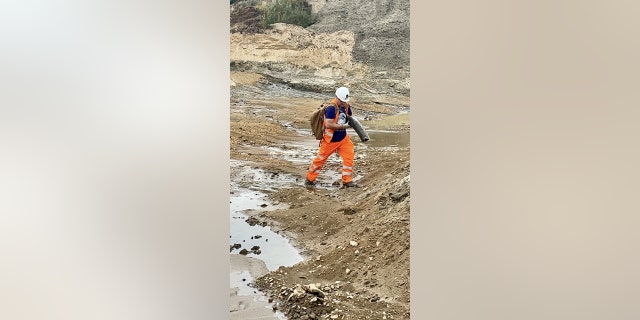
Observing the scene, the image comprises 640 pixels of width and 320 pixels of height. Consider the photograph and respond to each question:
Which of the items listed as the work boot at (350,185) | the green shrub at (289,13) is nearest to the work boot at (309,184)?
the work boot at (350,185)

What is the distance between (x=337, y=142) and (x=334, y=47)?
1.68 feet

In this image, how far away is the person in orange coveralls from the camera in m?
3.01

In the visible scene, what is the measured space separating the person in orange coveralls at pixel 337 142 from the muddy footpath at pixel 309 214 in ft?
0.11

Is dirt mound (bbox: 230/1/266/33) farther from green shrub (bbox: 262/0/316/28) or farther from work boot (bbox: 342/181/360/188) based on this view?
work boot (bbox: 342/181/360/188)

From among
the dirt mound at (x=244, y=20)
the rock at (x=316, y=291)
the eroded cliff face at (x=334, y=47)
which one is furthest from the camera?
the dirt mound at (x=244, y=20)

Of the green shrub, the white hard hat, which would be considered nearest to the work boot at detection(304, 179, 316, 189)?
the white hard hat

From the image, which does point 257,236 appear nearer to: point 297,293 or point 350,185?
point 297,293

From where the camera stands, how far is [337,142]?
9.89 ft

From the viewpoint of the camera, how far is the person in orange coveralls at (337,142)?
3006 millimetres

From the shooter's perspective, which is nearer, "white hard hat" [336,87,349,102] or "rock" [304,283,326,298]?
"rock" [304,283,326,298]

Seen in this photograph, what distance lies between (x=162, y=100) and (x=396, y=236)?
4.54ft

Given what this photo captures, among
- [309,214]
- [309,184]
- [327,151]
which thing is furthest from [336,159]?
[309,214]

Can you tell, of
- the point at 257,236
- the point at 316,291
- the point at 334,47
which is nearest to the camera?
the point at 316,291

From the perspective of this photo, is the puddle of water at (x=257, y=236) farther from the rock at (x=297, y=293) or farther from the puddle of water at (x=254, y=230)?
the rock at (x=297, y=293)
